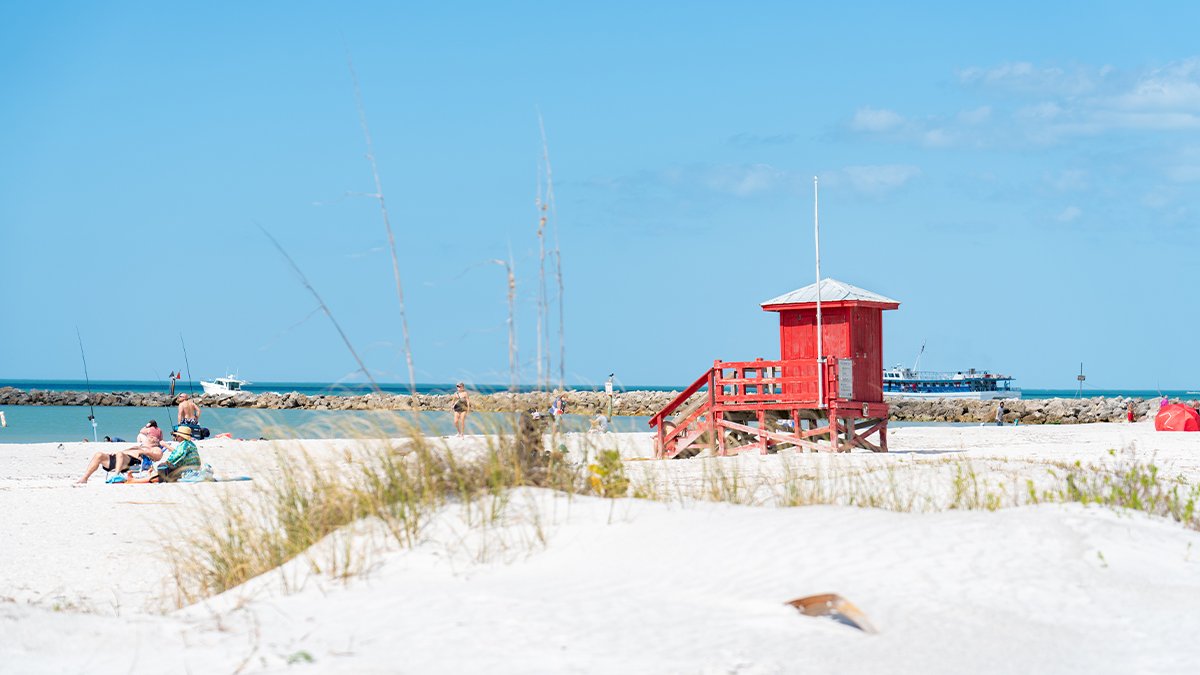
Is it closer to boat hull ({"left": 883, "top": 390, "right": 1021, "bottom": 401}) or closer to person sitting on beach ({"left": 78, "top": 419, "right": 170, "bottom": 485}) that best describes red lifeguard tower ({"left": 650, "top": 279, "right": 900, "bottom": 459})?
person sitting on beach ({"left": 78, "top": 419, "right": 170, "bottom": 485})

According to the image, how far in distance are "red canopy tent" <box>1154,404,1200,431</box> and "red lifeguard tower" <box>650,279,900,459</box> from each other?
921cm

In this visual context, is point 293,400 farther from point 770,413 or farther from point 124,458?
point 124,458

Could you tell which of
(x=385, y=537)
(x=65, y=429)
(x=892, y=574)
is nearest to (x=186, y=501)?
(x=385, y=537)

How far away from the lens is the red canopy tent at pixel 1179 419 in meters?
26.3

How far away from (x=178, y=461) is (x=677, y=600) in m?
10.9

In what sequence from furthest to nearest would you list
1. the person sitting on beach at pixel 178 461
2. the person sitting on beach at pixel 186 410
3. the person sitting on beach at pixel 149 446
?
the person sitting on beach at pixel 186 410, the person sitting on beach at pixel 149 446, the person sitting on beach at pixel 178 461

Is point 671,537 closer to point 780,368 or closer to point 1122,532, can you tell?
point 1122,532

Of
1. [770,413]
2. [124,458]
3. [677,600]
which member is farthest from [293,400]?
[677,600]

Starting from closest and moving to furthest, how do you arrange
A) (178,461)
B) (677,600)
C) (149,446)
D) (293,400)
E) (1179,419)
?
(677,600) → (178,461) → (149,446) → (1179,419) → (293,400)

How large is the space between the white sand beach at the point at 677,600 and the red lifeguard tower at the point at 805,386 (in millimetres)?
11836

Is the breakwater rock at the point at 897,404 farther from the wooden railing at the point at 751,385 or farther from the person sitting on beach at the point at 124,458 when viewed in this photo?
the person sitting on beach at the point at 124,458

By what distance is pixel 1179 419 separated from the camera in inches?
1051

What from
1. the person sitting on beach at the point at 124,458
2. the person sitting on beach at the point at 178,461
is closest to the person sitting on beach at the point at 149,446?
the person sitting on beach at the point at 124,458

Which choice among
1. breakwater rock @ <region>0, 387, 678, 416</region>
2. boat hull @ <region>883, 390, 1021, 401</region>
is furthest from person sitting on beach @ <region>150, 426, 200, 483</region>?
boat hull @ <region>883, 390, 1021, 401</region>
